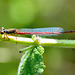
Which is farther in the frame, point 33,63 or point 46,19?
point 46,19

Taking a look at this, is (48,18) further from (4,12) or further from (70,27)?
(4,12)

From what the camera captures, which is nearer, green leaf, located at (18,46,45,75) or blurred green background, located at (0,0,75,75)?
green leaf, located at (18,46,45,75)

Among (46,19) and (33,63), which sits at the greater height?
(46,19)

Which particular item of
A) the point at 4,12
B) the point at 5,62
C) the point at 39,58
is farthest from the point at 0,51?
the point at 39,58

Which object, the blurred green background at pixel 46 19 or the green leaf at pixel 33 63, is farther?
the blurred green background at pixel 46 19
